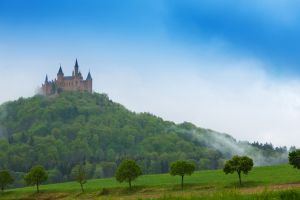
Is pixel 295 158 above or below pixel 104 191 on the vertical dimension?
above

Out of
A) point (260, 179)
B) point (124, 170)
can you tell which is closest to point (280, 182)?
point (260, 179)

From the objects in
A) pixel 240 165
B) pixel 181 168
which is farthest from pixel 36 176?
pixel 240 165

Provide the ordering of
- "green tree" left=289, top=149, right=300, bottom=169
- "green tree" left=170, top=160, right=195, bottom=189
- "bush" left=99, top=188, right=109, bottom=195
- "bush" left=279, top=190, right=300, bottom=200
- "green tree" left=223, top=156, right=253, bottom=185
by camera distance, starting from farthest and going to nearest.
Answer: "green tree" left=170, top=160, right=195, bottom=189, "bush" left=99, top=188, right=109, bottom=195, "green tree" left=223, top=156, right=253, bottom=185, "green tree" left=289, top=149, right=300, bottom=169, "bush" left=279, top=190, right=300, bottom=200

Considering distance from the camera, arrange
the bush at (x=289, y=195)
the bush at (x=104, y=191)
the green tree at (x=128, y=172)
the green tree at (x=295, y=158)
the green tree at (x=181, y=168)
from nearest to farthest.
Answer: the bush at (x=289, y=195) < the green tree at (x=295, y=158) < the bush at (x=104, y=191) < the green tree at (x=181, y=168) < the green tree at (x=128, y=172)

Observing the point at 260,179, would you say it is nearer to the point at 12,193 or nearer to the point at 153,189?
the point at 153,189

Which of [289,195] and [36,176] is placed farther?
[36,176]

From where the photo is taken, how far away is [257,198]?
650 inches

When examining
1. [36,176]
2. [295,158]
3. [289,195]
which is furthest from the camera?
[36,176]

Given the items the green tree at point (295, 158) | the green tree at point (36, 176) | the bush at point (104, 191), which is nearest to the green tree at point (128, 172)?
the bush at point (104, 191)

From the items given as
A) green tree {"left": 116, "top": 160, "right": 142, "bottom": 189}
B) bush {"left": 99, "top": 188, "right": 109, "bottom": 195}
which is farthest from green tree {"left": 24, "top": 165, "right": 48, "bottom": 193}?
green tree {"left": 116, "top": 160, "right": 142, "bottom": 189}

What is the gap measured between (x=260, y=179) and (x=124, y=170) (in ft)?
97.4

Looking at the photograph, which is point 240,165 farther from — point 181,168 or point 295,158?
point 181,168

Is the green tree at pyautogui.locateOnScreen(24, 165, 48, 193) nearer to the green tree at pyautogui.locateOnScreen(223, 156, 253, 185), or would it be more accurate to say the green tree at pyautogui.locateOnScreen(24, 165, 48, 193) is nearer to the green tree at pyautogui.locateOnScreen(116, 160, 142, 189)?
the green tree at pyautogui.locateOnScreen(116, 160, 142, 189)

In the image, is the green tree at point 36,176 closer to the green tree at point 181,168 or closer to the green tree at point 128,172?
the green tree at point 128,172
